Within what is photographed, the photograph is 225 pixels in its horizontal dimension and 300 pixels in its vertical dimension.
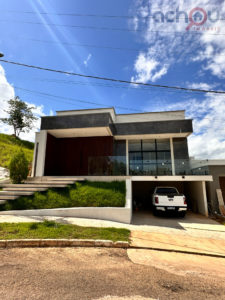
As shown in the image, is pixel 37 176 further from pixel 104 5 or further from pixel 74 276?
pixel 104 5

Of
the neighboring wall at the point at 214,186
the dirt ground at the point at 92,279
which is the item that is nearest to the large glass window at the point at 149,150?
the neighboring wall at the point at 214,186

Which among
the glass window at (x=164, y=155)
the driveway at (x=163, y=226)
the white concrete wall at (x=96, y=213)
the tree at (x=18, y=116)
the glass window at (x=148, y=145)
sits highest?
the tree at (x=18, y=116)

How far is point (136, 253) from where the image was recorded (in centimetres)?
414

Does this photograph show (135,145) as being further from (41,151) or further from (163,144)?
(41,151)

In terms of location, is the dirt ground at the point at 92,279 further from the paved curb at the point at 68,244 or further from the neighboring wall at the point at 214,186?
the neighboring wall at the point at 214,186

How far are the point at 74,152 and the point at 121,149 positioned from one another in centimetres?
413

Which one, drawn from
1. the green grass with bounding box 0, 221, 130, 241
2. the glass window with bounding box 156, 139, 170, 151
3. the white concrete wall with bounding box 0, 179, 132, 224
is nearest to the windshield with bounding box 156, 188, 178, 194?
the white concrete wall with bounding box 0, 179, 132, 224

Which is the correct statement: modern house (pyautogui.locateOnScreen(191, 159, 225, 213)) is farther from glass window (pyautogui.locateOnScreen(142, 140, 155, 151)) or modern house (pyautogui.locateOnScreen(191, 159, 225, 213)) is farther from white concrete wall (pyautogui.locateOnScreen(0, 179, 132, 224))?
white concrete wall (pyautogui.locateOnScreen(0, 179, 132, 224))

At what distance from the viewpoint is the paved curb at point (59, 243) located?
13.5 feet

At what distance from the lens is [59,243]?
4.28 m

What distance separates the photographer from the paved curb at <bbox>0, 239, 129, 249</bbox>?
4.11 metres

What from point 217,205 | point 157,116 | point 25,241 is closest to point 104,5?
point 157,116

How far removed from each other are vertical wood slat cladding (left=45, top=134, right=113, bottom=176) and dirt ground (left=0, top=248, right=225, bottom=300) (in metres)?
8.82

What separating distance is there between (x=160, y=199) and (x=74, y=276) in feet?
21.3
